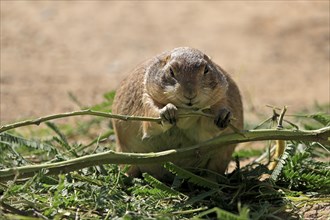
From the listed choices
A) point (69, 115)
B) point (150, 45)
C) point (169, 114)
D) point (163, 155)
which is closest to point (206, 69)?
point (169, 114)

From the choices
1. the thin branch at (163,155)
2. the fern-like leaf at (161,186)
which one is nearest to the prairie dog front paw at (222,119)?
the thin branch at (163,155)

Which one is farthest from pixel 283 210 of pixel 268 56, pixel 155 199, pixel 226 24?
pixel 226 24

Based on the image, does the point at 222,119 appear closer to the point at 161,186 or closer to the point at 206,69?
the point at 206,69

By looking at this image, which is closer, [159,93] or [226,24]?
[159,93]

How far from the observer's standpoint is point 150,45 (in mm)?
13391

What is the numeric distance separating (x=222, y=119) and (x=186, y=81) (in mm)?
392

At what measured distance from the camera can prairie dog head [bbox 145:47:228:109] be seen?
566 cm

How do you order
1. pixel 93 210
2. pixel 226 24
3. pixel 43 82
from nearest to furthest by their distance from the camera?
1. pixel 93 210
2. pixel 43 82
3. pixel 226 24

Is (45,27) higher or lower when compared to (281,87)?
higher

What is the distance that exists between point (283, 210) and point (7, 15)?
9.25 m

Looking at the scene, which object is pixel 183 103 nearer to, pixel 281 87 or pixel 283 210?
pixel 283 210

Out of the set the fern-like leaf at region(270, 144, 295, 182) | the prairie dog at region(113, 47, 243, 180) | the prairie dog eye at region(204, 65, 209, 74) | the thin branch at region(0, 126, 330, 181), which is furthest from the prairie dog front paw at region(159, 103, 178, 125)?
the fern-like leaf at region(270, 144, 295, 182)

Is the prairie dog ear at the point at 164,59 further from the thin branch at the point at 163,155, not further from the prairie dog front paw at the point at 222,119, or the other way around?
the thin branch at the point at 163,155

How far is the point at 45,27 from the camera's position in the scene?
1362 centimetres
